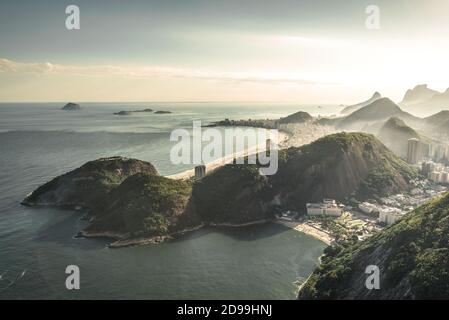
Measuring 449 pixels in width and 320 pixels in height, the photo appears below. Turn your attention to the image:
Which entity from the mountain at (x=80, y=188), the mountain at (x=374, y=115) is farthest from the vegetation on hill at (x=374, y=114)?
the mountain at (x=80, y=188)

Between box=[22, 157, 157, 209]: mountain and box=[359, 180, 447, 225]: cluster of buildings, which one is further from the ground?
box=[22, 157, 157, 209]: mountain

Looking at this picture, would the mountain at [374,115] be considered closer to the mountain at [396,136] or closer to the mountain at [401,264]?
the mountain at [396,136]

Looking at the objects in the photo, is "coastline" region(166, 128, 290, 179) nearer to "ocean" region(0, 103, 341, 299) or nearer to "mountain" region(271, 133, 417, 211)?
"mountain" region(271, 133, 417, 211)

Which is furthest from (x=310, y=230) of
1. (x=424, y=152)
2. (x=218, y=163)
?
(x=424, y=152)

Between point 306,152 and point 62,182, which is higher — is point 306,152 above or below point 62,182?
above

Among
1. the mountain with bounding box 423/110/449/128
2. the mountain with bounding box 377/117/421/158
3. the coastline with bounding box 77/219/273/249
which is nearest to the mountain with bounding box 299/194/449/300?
the coastline with bounding box 77/219/273/249

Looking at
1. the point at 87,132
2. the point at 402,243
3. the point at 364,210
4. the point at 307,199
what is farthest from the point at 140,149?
the point at 402,243

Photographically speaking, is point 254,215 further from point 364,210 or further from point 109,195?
point 109,195
